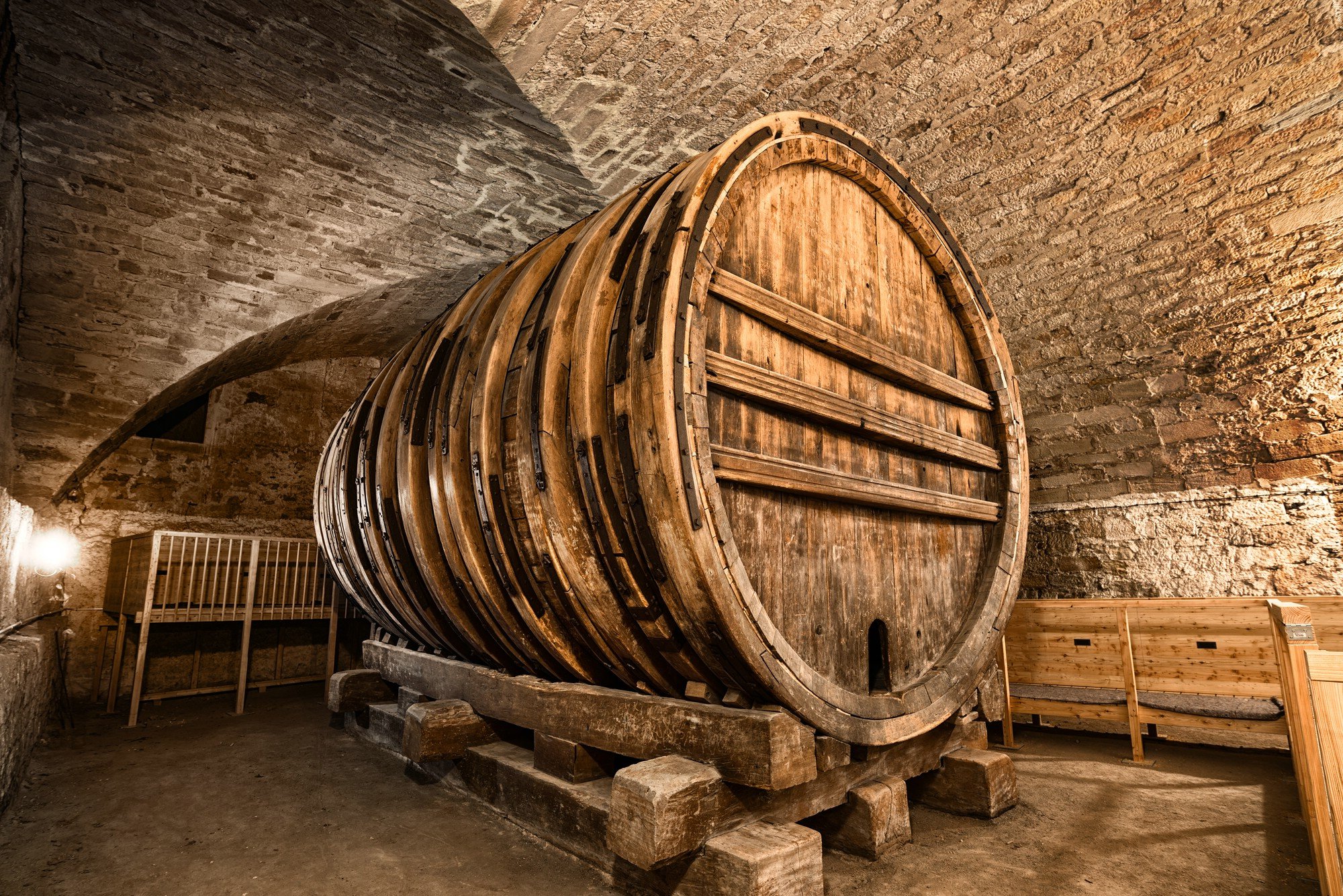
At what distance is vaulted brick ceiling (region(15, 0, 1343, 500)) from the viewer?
3.70 metres

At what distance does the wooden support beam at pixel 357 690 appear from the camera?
11.3 feet

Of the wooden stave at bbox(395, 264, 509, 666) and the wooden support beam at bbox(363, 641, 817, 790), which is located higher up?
the wooden stave at bbox(395, 264, 509, 666)

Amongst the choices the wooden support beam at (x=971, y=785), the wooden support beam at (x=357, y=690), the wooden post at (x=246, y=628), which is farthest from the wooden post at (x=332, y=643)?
the wooden support beam at (x=971, y=785)

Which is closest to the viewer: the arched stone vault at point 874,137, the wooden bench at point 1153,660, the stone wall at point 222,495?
the wooden bench at point 1153,660

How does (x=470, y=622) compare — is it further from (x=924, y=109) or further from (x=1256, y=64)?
(x=1256, y=64)

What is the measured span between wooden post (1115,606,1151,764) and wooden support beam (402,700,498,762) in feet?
11.2

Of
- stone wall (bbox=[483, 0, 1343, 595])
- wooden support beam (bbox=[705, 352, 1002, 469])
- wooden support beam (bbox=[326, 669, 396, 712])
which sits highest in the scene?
stone wall (bbox=[483, 0, 1343, 595])

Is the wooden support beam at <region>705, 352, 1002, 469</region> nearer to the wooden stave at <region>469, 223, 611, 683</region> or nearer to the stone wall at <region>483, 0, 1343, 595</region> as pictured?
the wooden stave at <region>469, 223, 611, 683</region>

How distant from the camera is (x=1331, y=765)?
1.56 metres

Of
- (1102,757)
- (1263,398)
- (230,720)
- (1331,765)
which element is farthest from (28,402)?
(1263,398)

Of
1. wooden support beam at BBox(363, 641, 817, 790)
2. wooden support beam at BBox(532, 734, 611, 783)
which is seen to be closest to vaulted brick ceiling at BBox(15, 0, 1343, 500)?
wooden support beam at BBox(363, 641, 817, 790)

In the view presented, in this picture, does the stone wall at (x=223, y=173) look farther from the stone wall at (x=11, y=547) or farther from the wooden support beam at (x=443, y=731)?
the wooden support beam at (x=443, y=731)

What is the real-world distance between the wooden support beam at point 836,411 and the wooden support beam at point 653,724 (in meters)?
0.88

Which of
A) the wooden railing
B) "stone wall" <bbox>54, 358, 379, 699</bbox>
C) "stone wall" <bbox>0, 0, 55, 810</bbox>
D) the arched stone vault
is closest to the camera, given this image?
"stone wall" <bbox>0, 0, 55, 810</bbox>
